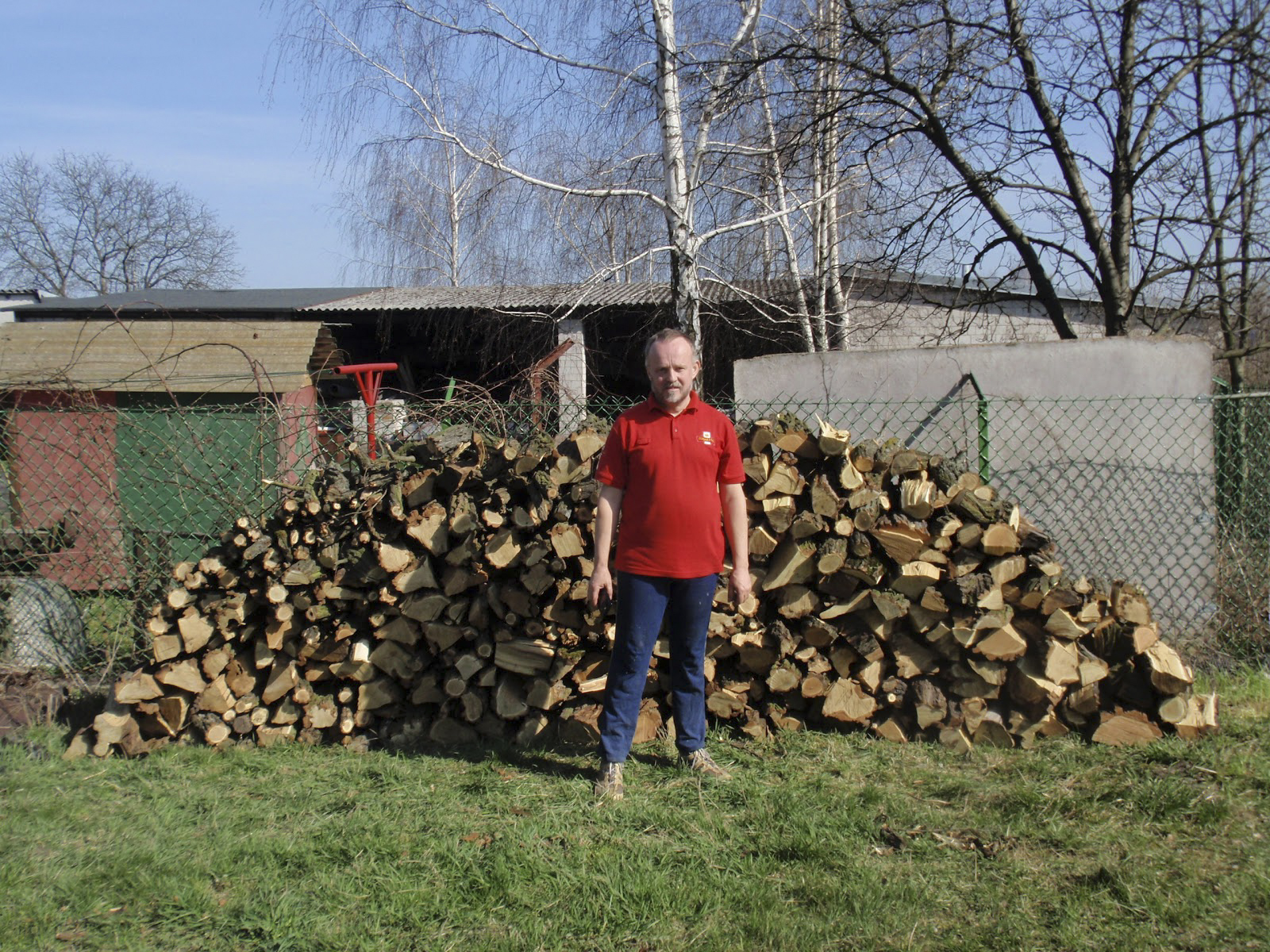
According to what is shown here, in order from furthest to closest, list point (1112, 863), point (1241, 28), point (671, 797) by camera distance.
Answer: point (1241, 28)
point (671, 797)
point (1112, 863)

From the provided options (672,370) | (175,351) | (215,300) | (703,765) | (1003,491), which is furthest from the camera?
(215,300)

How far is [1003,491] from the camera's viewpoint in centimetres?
501

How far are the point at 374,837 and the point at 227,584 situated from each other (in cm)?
155

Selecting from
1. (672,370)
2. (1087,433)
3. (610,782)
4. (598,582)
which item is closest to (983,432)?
(1087,433)

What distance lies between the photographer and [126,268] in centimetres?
3684

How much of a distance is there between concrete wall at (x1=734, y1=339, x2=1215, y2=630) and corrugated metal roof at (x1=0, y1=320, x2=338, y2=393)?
4.48 meters

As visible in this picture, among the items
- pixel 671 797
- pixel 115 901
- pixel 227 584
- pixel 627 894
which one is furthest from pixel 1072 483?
pixel 115 901

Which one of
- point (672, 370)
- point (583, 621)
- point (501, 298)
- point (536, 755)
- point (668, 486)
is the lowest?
point (536, 755)

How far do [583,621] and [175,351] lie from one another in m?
6.20

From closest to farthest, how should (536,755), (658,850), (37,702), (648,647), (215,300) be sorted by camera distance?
(658,850), (648,647), (536,755), (37,702), (215,300)

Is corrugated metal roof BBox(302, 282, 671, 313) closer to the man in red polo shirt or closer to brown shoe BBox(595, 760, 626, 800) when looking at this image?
the man in red polo shirt

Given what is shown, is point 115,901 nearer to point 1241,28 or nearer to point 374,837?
point 374,837

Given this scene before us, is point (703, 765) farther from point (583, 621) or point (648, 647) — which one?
point (583, 621)

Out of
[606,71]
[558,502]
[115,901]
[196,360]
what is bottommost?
[115,901]
